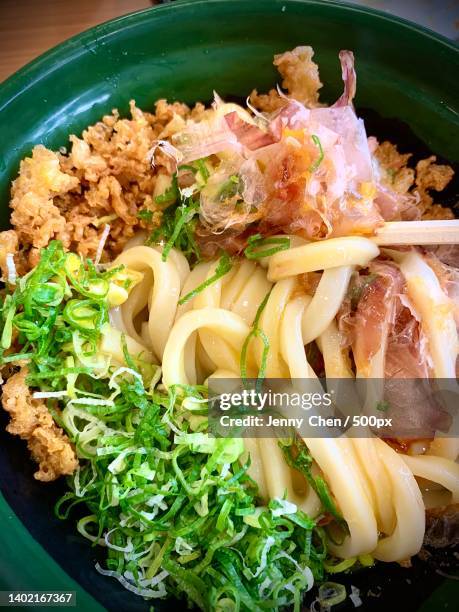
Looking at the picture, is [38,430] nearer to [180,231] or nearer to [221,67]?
[180,231]

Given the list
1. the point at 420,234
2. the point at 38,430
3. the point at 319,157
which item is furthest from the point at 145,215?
the point at 420,234

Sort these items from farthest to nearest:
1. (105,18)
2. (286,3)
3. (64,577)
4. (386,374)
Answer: (105,18)
(286,3)
(386,374)
(64,577)

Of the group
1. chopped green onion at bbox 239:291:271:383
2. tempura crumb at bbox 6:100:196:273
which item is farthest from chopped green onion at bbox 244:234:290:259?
tempura crumb at bbox 6:100:196:273

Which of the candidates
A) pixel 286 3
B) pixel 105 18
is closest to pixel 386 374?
pixel 286 3

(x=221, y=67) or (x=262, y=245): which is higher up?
(x=221, y=67)

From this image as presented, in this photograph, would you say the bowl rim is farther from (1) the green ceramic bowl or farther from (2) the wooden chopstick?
(2) the wooden chopstick

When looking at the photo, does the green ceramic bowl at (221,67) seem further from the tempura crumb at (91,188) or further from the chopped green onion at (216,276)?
the chopped green onion at (216,276)

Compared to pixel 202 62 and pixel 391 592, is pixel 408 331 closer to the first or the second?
pixel 391 592
